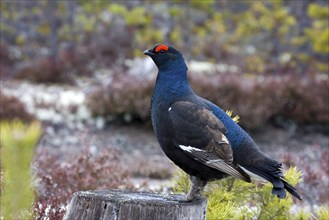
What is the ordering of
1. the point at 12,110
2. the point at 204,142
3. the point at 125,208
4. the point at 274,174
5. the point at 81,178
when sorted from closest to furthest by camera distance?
the point at 125,208 < the point at 274,174 < the point at 204,142 < the point at 81,178 < the point at 12,110

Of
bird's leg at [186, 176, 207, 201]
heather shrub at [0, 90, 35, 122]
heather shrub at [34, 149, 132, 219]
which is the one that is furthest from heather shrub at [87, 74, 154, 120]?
bird's leg at [186, 176, 207, 201]

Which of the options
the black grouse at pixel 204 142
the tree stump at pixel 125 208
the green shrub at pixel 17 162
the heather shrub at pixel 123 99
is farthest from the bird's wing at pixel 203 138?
the heather shrub at pixel 123 99

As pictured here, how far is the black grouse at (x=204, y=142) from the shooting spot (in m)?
3.87

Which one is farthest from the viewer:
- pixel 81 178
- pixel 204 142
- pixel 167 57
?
pixel 81 178

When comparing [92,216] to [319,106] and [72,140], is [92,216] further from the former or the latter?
[319,106]

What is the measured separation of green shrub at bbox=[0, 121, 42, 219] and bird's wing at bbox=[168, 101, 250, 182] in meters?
1.88

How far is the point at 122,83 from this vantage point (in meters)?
13.3

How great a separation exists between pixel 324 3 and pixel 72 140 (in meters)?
18.0

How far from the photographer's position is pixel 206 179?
406 cm

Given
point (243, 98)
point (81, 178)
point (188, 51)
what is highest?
point (188, 51)

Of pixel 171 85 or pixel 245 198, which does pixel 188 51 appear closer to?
pixel 245 198

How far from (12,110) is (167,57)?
26.8ft

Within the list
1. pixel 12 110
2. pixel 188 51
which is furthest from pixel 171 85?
pixel 188 51

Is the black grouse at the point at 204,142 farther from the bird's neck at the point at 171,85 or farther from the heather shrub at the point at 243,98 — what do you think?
the heather shrub at the point at 243,98
